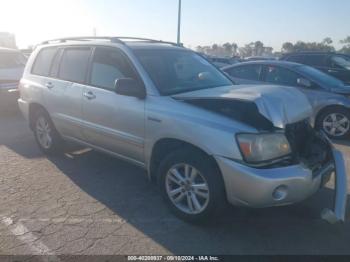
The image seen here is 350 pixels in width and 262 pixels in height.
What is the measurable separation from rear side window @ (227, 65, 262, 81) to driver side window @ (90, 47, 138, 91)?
422 centimetres

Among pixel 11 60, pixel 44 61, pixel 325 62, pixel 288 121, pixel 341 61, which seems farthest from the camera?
pixel 341 61

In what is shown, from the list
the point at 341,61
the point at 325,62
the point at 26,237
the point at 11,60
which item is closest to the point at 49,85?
the point at 26,237

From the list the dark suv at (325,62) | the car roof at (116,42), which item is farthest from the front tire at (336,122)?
the dark suv at (325,62)

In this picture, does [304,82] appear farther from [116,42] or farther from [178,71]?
[116,42]

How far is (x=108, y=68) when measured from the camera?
450 centimetres

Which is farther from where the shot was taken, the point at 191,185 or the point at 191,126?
the point at 191,185

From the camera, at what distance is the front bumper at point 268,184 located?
10.1ft

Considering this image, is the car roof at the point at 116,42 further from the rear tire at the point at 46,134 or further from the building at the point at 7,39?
the building at the point at 7,39

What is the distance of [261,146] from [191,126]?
2.25ft

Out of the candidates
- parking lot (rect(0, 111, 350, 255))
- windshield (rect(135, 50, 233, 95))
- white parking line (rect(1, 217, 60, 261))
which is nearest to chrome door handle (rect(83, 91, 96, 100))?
windshield (rect(135, 50, 233, 95))

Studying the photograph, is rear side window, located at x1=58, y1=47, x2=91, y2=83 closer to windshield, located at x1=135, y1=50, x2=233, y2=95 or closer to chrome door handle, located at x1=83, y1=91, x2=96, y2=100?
chrome door handle, located at x1=83, y1=91, x2=96, y2=100

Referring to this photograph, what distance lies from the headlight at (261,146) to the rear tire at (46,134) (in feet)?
11.4

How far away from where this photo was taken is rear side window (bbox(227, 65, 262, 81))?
309 inches

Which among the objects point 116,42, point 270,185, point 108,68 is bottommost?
point 270,185
